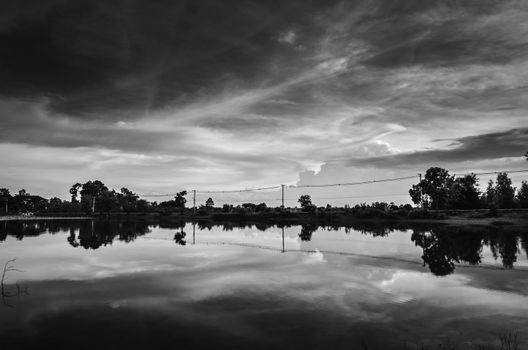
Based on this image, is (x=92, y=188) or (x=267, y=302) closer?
(x=267, y=302)

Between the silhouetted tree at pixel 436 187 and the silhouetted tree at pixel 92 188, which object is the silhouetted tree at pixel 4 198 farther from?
the silhouetted tree at pixel 436 187

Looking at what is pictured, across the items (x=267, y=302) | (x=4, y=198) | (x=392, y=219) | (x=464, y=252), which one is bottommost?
(x=267, y=302)

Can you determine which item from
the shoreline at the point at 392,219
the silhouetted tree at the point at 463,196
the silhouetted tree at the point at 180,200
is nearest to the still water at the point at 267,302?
the shoreline at the point at 392,219

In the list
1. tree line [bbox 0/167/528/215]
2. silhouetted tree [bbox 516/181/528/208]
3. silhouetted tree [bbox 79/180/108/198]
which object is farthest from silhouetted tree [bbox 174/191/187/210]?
silhouetted tree [bbox 516/181/528/208]

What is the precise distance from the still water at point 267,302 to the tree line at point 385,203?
56.5 metres

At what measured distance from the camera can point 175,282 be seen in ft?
56.3

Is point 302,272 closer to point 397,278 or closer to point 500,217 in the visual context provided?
point 397,278

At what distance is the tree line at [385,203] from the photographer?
75.1 meters

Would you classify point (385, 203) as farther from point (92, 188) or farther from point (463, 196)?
point (92, 188)

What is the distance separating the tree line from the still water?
186ft

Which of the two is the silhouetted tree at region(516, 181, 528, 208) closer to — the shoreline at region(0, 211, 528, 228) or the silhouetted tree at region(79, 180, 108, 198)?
the shoreline at region(0, 211, 528, 228)

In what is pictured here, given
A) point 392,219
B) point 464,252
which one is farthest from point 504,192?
point 464,252

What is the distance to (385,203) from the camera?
8238cm

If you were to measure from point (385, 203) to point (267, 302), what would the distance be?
243ft
